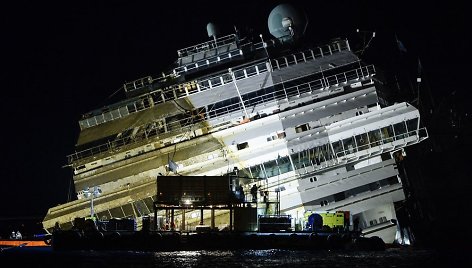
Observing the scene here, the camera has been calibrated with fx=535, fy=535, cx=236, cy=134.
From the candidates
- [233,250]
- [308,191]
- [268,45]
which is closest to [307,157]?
[308,191]

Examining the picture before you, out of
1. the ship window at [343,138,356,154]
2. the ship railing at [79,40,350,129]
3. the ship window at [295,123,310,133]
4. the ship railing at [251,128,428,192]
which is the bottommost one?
the ship railing at [251,128,428,192]

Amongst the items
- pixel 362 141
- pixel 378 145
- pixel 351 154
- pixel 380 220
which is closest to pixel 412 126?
pixel 378 145

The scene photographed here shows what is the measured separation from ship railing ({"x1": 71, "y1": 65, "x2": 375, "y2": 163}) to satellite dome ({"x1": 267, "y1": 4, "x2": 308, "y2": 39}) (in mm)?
5673

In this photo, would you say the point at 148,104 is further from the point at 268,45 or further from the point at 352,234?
the point at 352,234

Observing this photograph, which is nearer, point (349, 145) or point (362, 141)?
point (362, 141)

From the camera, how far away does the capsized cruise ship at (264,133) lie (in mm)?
37562

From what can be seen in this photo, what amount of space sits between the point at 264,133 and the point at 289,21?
36.1 ft

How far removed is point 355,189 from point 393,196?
106 inches

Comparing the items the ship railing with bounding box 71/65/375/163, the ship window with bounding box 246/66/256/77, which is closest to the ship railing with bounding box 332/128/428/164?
the ship railing with bounding box 71/65/375/163

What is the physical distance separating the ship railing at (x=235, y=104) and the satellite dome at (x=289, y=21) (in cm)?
567

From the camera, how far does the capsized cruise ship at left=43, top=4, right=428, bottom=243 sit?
123 ft

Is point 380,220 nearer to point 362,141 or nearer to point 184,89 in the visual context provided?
point 362,141

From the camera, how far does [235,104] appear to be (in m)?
42.2

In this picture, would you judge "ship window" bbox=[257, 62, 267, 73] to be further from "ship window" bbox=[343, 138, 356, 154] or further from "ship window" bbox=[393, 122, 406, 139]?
"ship window" bbox=[393, 122, 406, 139]
